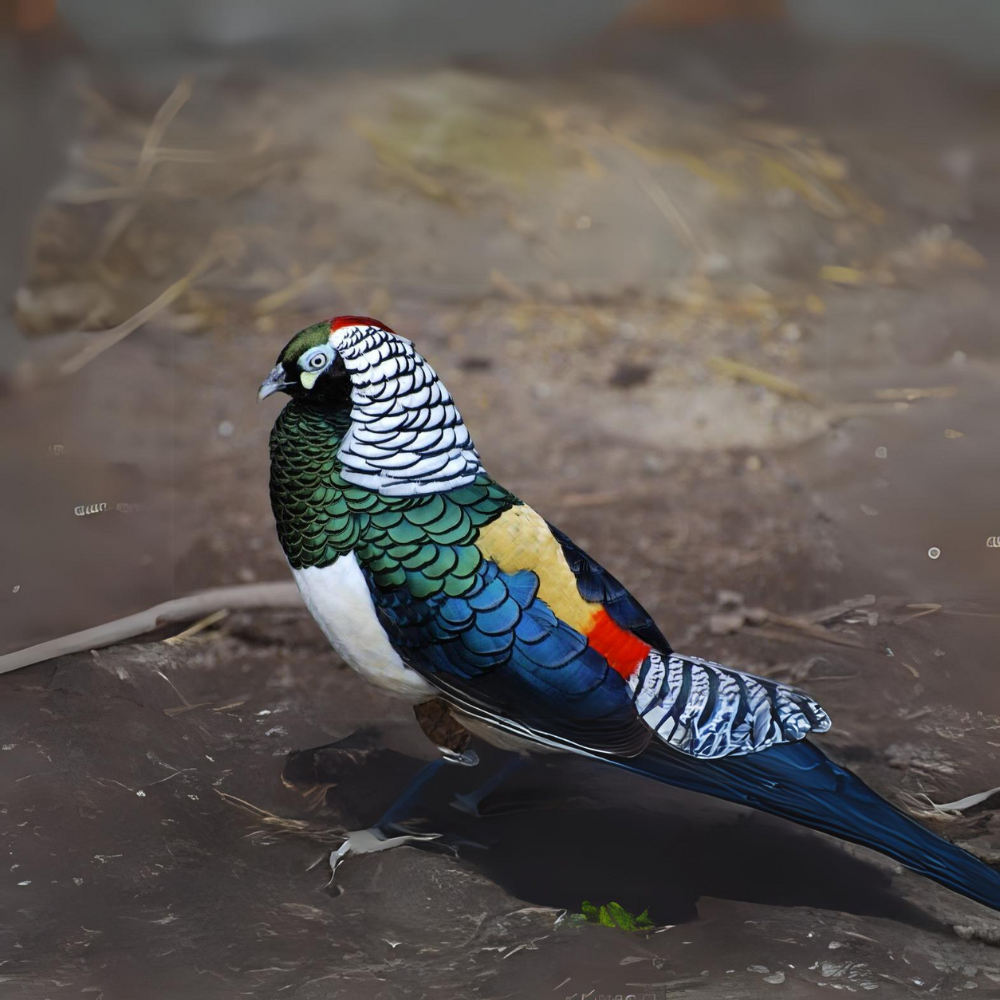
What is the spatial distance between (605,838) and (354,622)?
761 millimetres

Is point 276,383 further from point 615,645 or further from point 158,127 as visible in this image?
point 158,127

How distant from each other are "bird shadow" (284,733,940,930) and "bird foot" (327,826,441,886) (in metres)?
0.05

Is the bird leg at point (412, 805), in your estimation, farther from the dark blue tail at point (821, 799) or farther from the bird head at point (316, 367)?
the bird head at point (316, 367)

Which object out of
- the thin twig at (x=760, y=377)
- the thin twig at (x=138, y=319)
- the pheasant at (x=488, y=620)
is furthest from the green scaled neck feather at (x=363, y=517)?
the thin twig at (x=760, y=377)

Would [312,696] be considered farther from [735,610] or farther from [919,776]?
[919,776]

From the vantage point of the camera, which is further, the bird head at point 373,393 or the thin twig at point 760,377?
the thin twig at point 760,377

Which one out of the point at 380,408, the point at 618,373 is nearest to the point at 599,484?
the point at 618,373

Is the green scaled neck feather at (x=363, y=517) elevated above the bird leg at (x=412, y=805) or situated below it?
above

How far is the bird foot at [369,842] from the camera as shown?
2.63 m

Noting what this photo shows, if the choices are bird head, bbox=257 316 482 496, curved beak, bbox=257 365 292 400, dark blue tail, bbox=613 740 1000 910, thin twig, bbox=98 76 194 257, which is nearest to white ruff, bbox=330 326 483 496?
bird head, bbox=257 316 482 496

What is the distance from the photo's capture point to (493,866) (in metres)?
2.62

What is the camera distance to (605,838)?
271cm

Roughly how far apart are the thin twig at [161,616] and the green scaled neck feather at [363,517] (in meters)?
1.12

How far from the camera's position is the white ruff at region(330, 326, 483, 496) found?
2502mm
